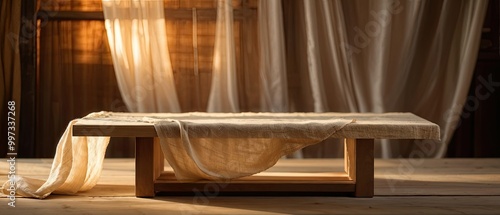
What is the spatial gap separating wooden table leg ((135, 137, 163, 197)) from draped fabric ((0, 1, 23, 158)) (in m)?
1.49

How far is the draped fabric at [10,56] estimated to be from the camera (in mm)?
4086

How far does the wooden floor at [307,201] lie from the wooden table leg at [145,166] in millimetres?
43

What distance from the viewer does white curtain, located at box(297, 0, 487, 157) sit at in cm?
411

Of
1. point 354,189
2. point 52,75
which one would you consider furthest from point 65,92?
point 354,189

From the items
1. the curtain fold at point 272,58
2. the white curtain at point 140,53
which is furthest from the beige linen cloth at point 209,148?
the curtain fold at point 272,58

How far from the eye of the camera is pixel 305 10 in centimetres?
410

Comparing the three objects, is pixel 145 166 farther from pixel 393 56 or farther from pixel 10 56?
pixel 393 56

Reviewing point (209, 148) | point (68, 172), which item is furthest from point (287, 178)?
point (68, 172)

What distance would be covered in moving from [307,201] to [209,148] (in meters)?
0.38

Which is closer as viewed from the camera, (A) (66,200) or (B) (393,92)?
(A) (66,200)

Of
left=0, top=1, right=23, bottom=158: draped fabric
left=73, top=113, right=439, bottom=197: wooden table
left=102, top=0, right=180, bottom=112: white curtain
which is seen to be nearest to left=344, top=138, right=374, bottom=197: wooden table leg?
left=73, top=113, right=439, bottom=197: wooden table

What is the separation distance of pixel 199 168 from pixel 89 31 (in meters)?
1.64

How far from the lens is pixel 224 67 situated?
4.12 metres

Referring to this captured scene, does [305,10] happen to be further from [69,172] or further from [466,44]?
[69,172]
